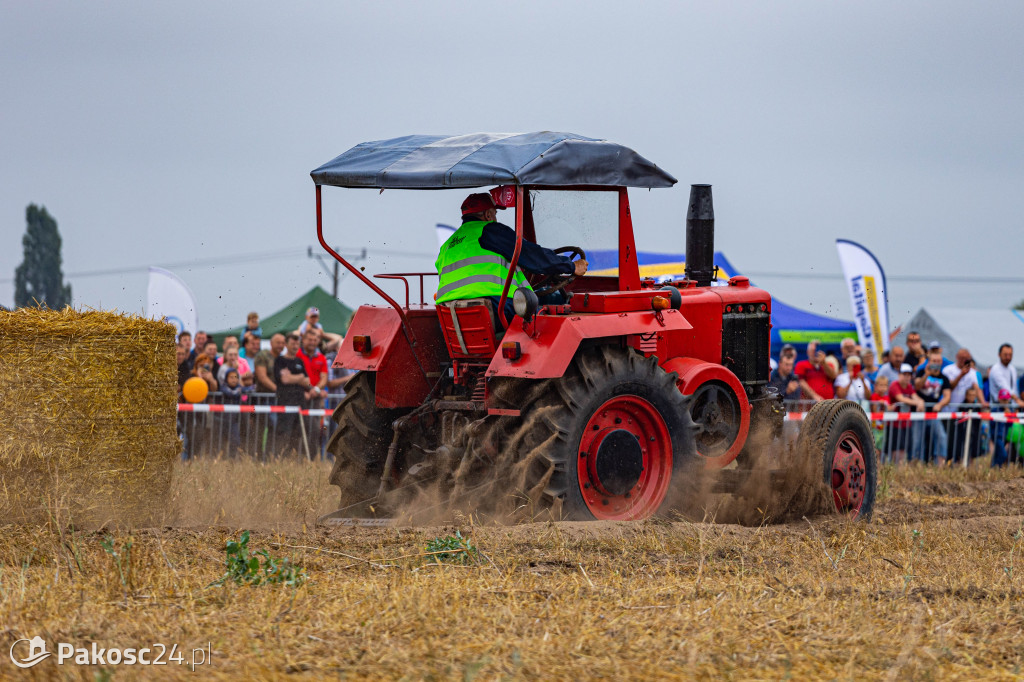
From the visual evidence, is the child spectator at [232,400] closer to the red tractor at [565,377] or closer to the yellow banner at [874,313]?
the red tractor at [565,377]

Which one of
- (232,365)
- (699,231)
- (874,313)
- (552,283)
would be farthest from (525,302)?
(874,313)

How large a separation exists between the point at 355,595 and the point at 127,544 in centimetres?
126

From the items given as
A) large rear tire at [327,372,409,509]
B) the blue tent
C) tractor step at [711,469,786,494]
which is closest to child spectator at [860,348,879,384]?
the blue tent

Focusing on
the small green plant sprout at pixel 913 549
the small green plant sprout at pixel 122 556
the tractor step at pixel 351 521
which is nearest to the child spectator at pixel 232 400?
the tractor step at pixel 351 521

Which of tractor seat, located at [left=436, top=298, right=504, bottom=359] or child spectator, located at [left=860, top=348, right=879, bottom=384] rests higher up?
tractor seat, located at [left=436, top=298, right=504, bottom=359]

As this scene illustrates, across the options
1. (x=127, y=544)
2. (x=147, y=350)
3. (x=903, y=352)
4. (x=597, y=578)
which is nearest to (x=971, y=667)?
(x=597, y=578)

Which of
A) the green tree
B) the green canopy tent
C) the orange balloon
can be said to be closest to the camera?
the orange balloon

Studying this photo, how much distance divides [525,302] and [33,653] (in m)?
3.68

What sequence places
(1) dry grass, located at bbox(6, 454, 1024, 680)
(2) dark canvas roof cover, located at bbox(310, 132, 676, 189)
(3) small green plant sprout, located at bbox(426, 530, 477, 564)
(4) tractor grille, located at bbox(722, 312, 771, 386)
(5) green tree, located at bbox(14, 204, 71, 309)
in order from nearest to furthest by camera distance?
(1) dry grass, located at bbox(6, 454, 1024, 680) < (3) small green plant sprout, located at bbox(426, 530, 477, 564) < (2) dark canvas roof cover, located at bbox(310, 132, 676, 189) < (4) tractor grille, located at bbox(722, 312, 771, 386) < (5) green tree, located at bbox(14, 204, 71, 309)

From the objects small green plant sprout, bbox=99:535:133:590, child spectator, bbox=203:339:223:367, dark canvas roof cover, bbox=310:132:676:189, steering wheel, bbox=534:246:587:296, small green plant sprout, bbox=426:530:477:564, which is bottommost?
small green plant sprout, bbox=426:530:477:564

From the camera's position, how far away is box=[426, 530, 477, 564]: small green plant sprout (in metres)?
5.96

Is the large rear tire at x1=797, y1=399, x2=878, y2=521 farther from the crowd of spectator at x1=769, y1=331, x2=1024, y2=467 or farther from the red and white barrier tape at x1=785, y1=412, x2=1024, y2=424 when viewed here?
the red and white barrier tape at x1=785, y1=412, x2=1024, y2=424

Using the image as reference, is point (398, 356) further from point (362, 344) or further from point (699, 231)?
point (699, 231)

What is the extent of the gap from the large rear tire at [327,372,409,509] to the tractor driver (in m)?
1.03
